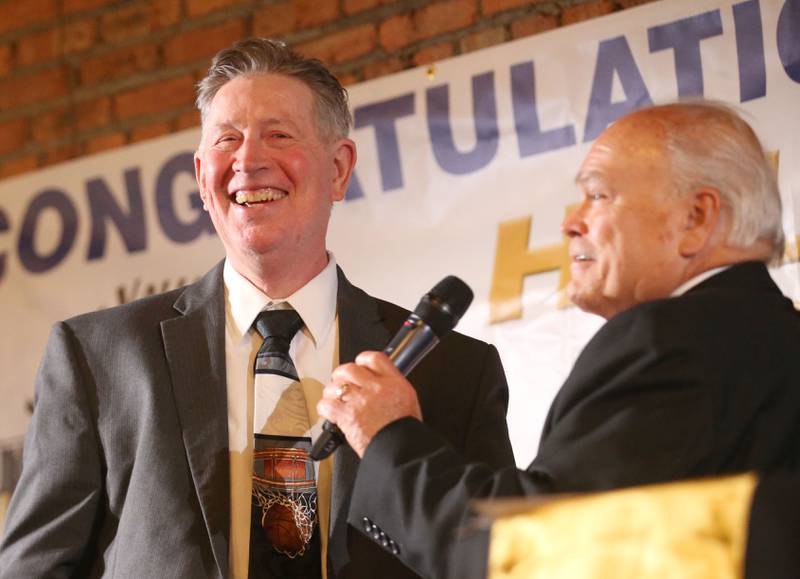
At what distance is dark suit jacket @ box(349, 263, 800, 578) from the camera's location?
4.34 feet

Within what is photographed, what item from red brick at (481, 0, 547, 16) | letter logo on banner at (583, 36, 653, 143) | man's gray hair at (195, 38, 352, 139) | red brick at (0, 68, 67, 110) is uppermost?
red brick at (0, 68, 67, 110)

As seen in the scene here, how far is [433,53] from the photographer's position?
3168 mm

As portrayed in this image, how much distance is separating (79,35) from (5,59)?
0.99ft

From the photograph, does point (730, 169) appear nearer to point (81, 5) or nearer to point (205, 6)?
point (205, 6)

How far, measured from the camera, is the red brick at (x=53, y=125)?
12.4ft

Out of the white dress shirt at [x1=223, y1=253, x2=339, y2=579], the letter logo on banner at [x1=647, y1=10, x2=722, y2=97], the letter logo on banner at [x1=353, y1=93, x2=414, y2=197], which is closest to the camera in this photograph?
the white dress shirt at [x1=223, y1=253, x2=339, y2=579]

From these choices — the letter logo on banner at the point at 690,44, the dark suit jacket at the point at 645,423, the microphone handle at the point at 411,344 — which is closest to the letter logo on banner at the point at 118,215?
the letter logo on banner at the point at 690,44

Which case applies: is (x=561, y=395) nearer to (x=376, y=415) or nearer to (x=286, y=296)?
(x=376, y=415)

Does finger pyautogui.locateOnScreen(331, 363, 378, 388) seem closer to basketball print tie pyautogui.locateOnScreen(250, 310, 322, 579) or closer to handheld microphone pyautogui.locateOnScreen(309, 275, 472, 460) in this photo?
handheld microphone pyautogui.locateOnScreen(309, 275, 472, 460)

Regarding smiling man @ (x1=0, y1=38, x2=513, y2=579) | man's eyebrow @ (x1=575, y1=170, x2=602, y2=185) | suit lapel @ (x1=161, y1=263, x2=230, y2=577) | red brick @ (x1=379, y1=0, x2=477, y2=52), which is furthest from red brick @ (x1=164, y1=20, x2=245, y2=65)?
man's eyebrow @ (x1=575, y1=170, x2=602, y2=185)

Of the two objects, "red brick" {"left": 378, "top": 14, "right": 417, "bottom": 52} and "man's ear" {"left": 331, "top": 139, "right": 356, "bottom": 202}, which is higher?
"red brick" {"left": 378, "top": 14, "right": 417, "bottom": 52}

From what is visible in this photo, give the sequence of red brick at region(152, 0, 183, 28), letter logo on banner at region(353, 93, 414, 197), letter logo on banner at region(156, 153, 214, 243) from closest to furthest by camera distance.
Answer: letter logo on banner at region(353, 93, 414, 197), letter logo on banner at region(156, 153, 214, 243), red brick at region(152, 0, 183, 28)

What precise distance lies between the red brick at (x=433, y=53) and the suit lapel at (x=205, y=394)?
4.65 ft

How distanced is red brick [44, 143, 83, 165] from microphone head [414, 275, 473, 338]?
2399mm
